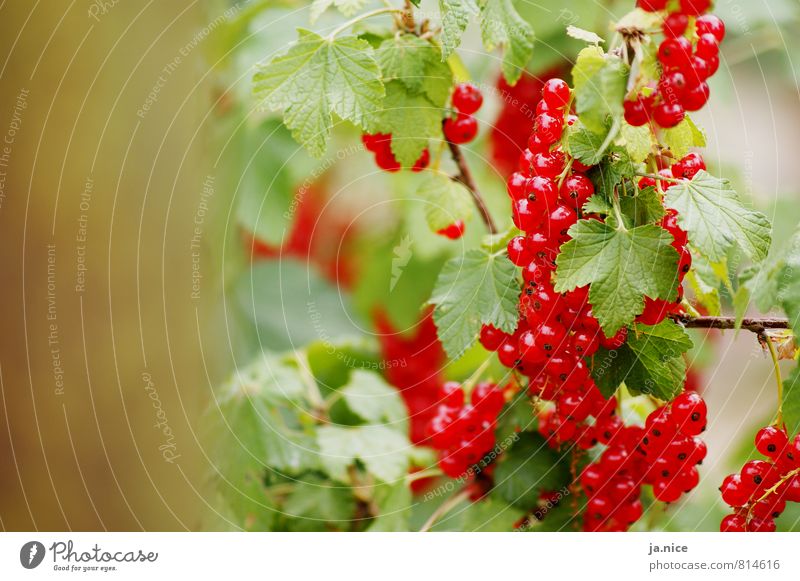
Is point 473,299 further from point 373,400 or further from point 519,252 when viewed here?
point 373,400

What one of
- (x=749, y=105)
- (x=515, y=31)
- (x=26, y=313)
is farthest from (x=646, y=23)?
(x=749, y=105)

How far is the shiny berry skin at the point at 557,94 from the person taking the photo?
0.48 meters

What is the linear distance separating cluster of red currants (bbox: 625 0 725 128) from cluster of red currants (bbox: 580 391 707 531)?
0.66 feet

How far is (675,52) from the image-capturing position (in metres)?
0.42

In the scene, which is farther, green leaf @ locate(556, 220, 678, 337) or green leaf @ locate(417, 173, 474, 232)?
green leaf @ locate(417, 173, 474, 232)

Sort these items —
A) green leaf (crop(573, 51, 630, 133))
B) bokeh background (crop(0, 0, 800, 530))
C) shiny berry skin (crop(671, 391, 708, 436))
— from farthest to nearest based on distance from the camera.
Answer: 1. bokeh background (crop(0, 0, 800, 530))
2. shiny berry skin (crop(671, 391, 708, 436))
3. green leaf (crop(573, 51, 630, 133))

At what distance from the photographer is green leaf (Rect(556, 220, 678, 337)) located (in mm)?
446

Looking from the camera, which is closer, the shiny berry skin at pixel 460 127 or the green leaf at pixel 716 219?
the green leaf at pixel 716 219

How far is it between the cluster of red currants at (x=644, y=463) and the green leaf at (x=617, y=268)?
0.35 ft

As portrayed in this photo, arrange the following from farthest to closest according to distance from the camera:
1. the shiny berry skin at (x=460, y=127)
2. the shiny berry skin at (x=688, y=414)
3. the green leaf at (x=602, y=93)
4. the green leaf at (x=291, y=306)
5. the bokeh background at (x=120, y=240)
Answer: the green leaf at (x=291, y=306) < the bokeh background at (x=120, y=240) < the shiny berry skin at (x=460, y=127) < the shiny berry skin at (x=688, y=414) < the green leaf at (x=602, y=93)

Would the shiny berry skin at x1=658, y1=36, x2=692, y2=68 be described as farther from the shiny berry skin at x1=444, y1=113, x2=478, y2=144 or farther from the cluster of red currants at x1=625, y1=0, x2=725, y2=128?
the shiny berry skin at x1=444, y1=113, x2=478, y2=144

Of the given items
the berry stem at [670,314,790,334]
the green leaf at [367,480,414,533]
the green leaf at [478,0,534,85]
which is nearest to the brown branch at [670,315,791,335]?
the berry stem at [670,314,790,334]

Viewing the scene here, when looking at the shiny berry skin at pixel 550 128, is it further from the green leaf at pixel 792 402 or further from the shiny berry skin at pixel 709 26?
the green leaf at pixel 792 402

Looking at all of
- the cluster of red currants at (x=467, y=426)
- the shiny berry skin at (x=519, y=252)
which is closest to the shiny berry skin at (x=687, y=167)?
the shiny berry skin at (x=519, y=252)
